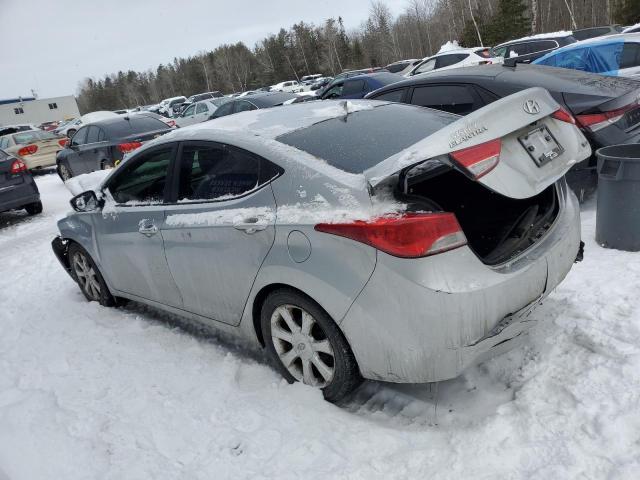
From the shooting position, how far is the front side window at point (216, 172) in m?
2.97

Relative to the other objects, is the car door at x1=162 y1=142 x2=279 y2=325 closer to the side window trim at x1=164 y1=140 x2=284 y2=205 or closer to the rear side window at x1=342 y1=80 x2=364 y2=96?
the side window trim at x1=164 y1=140 x2=284 y2=205

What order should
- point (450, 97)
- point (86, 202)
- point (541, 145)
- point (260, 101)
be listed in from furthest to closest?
point (260, 101) < point (450, 97) < point (86, 202) < point (541, 145)

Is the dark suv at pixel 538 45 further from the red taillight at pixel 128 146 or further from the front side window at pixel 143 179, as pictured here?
the front side window at pixel 143 179

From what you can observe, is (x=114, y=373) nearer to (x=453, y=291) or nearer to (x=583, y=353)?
(x=453, y=291)

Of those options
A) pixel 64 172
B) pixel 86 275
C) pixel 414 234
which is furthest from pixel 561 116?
pixel 64 172

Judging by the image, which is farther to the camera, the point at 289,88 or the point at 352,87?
the point at 289,88

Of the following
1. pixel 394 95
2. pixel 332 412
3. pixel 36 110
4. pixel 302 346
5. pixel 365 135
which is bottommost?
pixel 332 412

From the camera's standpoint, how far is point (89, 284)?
4.88 meters

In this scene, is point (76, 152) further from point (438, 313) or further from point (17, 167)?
point (438, 313)

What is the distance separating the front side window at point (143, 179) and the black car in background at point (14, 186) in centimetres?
617

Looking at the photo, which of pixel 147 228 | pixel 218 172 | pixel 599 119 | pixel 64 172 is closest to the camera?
pixel 218 172

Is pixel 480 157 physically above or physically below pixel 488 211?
above

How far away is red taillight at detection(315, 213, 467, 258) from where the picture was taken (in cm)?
224

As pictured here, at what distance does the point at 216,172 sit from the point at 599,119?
385 centimetres
